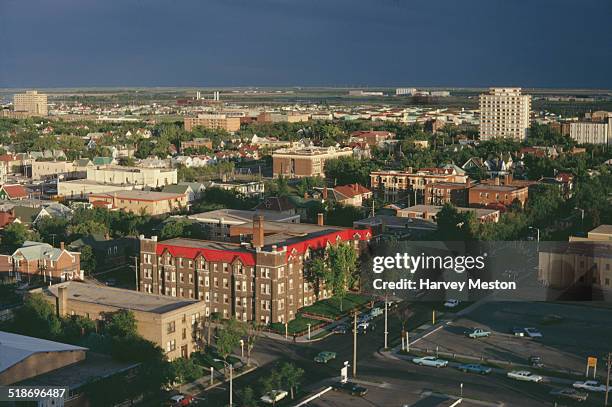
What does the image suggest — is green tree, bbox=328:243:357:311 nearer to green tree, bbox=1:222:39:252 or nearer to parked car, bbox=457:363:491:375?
parked car, bbox=457:363:491:375

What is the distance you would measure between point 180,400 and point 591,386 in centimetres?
844

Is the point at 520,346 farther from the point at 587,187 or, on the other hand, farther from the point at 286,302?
the point at 587,187

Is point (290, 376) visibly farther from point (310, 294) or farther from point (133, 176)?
point (133, 176)

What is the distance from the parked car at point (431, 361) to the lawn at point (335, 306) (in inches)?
159

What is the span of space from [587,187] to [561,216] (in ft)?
11.1

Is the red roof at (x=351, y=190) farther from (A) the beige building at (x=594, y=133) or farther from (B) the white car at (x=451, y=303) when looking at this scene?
(A) the beige building at (x=594, y=133)

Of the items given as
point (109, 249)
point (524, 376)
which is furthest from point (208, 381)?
point (109, 249)

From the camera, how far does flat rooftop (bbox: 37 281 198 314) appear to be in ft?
63.9

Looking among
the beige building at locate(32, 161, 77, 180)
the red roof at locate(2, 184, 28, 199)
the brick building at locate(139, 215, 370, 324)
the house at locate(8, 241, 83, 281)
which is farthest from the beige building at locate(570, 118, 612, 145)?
the house at locate(8, 241, 83, 281)

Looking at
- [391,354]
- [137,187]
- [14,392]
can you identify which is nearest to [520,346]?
[391,354]

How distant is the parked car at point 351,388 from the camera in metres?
16.8

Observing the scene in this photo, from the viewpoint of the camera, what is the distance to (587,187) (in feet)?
124

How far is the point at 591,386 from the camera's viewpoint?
17.2m

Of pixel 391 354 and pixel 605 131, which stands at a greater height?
pixel 605 131
